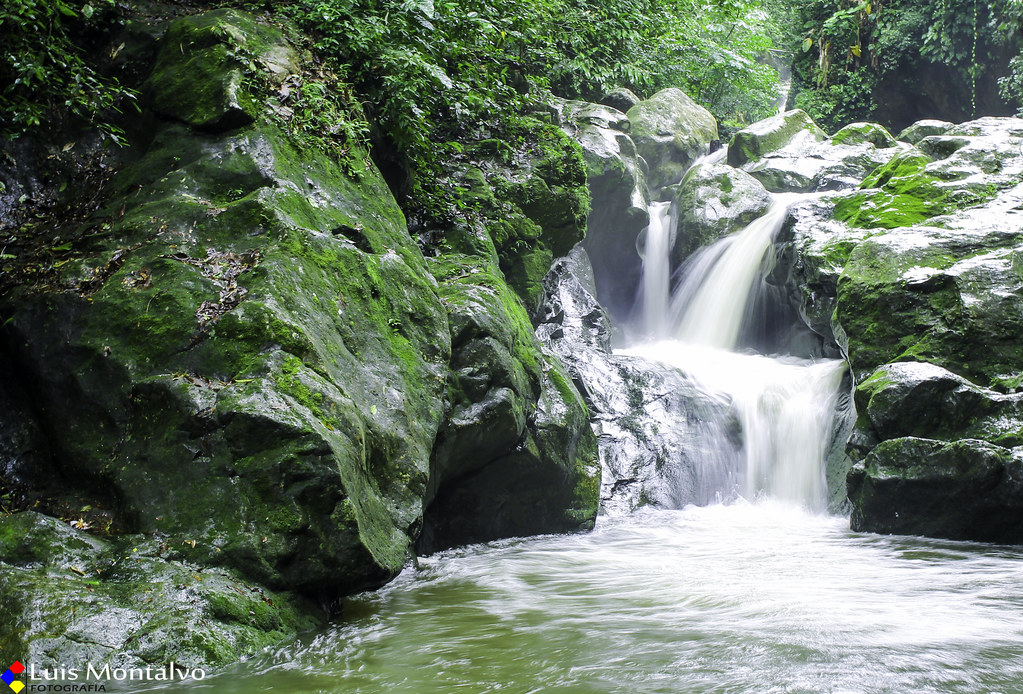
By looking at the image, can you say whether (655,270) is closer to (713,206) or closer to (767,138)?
(713,206)

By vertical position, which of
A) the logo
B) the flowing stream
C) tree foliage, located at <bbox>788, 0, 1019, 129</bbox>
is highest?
tree foliage, located at <bbox>788, 0, 1019, 129</bbox>

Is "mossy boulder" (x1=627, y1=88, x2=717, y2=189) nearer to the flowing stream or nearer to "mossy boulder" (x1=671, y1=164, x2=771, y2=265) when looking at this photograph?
"mossy boulder" (x1=671, y1=164, x2=771, y2=265)

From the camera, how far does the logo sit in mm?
2629

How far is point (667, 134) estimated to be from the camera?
16.4 m

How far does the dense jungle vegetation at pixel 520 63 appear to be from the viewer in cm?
523

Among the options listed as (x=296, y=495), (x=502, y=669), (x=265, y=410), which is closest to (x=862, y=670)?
(x=502, y=669)

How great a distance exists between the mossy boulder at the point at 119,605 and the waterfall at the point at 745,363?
6.13 meters

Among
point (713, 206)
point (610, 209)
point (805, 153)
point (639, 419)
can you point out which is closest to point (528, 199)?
point (639, 419)

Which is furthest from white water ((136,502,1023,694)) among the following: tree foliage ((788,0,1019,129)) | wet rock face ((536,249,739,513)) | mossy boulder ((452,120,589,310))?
tree foliage ((788,0,1019,129))

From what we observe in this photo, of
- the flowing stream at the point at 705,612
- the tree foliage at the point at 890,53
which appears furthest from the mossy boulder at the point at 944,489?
the tree foliage at the point at 890,53

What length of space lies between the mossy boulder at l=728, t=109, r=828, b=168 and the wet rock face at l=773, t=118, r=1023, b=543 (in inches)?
253

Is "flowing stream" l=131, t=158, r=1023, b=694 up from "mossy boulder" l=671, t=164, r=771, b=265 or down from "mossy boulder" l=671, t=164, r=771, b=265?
down

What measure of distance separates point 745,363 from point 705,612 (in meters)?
6.55

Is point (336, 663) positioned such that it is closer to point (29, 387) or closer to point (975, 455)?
point (29, 387)
